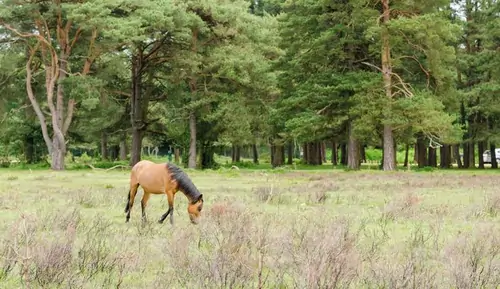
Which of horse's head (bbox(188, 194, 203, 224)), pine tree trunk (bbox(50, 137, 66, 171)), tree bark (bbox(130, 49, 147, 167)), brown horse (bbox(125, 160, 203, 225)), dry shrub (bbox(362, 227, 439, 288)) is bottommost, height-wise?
dry shrub (bbox(362, 227, 439, 288))

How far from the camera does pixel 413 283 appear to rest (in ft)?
20.4

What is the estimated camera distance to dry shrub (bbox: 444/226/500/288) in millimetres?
6496

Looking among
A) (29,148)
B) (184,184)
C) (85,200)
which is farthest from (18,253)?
(29,148)

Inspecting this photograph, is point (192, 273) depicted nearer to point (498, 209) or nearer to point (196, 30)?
point (498, 209)

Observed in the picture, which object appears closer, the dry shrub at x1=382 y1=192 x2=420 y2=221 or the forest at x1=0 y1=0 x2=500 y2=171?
the dry shrub at x1=382 y1=192 x2=420 y2=221

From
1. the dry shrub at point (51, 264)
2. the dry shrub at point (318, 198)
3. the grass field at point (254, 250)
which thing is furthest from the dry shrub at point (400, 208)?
the dry shrub at point (51, 264)

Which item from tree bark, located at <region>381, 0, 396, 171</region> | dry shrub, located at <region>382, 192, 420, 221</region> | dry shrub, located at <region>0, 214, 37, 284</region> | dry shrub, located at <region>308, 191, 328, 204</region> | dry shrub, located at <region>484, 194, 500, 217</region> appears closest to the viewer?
dry shrub, located at <region>0, 214, 37, 284</region>

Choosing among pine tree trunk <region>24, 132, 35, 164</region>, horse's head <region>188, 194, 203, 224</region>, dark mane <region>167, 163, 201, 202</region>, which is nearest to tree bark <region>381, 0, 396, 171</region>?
dark mane <region>167, 163, 201, 202</region>

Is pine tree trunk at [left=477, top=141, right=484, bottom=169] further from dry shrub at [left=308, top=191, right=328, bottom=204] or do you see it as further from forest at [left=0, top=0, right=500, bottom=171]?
dry shrub at [left=308, top=191, right=328, bottom=204]

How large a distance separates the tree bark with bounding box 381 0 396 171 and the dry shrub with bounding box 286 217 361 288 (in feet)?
90.7

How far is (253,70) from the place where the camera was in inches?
1674

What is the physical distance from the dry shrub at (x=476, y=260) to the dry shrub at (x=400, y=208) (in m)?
2.69

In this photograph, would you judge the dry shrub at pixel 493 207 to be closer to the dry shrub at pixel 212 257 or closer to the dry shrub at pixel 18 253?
the dry shrub at pixel 212 257

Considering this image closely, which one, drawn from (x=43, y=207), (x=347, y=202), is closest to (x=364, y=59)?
(x=347, y=202)
